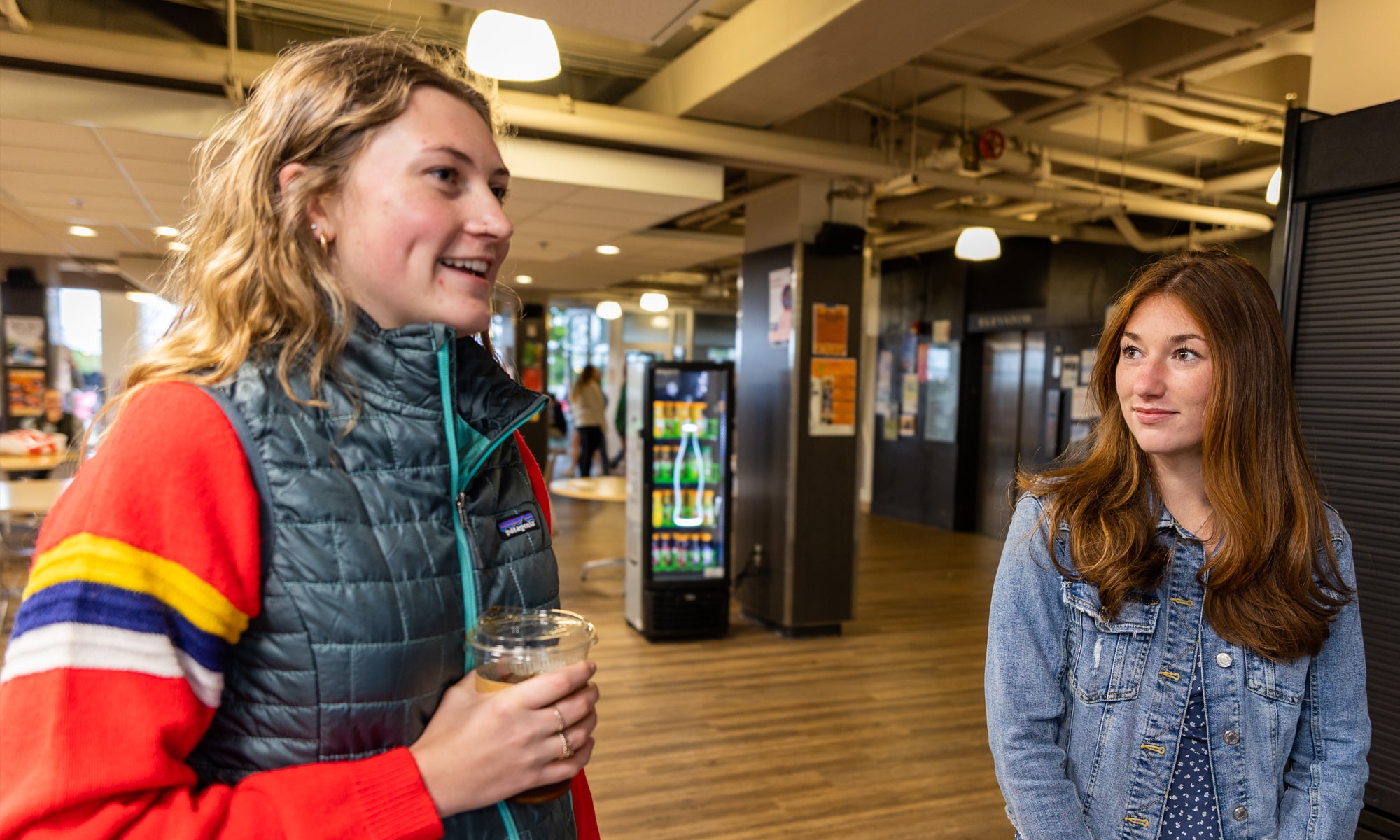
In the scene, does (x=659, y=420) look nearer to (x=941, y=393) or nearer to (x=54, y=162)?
(x=54, y=162)

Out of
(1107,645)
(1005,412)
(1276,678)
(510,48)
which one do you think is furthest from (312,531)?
(1005,412)

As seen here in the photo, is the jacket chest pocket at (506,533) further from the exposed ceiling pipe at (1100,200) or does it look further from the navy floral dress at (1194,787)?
the exposed ceiling pipe at (1100,200)

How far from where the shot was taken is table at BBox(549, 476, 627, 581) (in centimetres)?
703

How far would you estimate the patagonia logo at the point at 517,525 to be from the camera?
945mm

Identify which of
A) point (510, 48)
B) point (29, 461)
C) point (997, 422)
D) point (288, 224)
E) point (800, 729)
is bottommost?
point (800, 729)

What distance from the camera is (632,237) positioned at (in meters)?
7.83

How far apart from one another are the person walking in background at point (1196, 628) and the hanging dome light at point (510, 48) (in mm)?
2285

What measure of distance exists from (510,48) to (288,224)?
2395mm

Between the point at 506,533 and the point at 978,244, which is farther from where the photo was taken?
the point at 978,244

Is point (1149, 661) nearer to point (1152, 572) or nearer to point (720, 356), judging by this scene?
point (1152, 572)

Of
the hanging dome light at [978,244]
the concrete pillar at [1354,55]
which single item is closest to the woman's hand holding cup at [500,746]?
the concrete pillar at [1354,55]

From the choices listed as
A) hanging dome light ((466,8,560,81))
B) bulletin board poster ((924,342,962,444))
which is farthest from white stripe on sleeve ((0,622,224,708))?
bulletin board poster ((924,342,962,444))

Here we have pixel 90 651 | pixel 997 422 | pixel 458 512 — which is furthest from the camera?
pixel 997 422

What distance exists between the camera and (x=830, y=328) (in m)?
5.80
